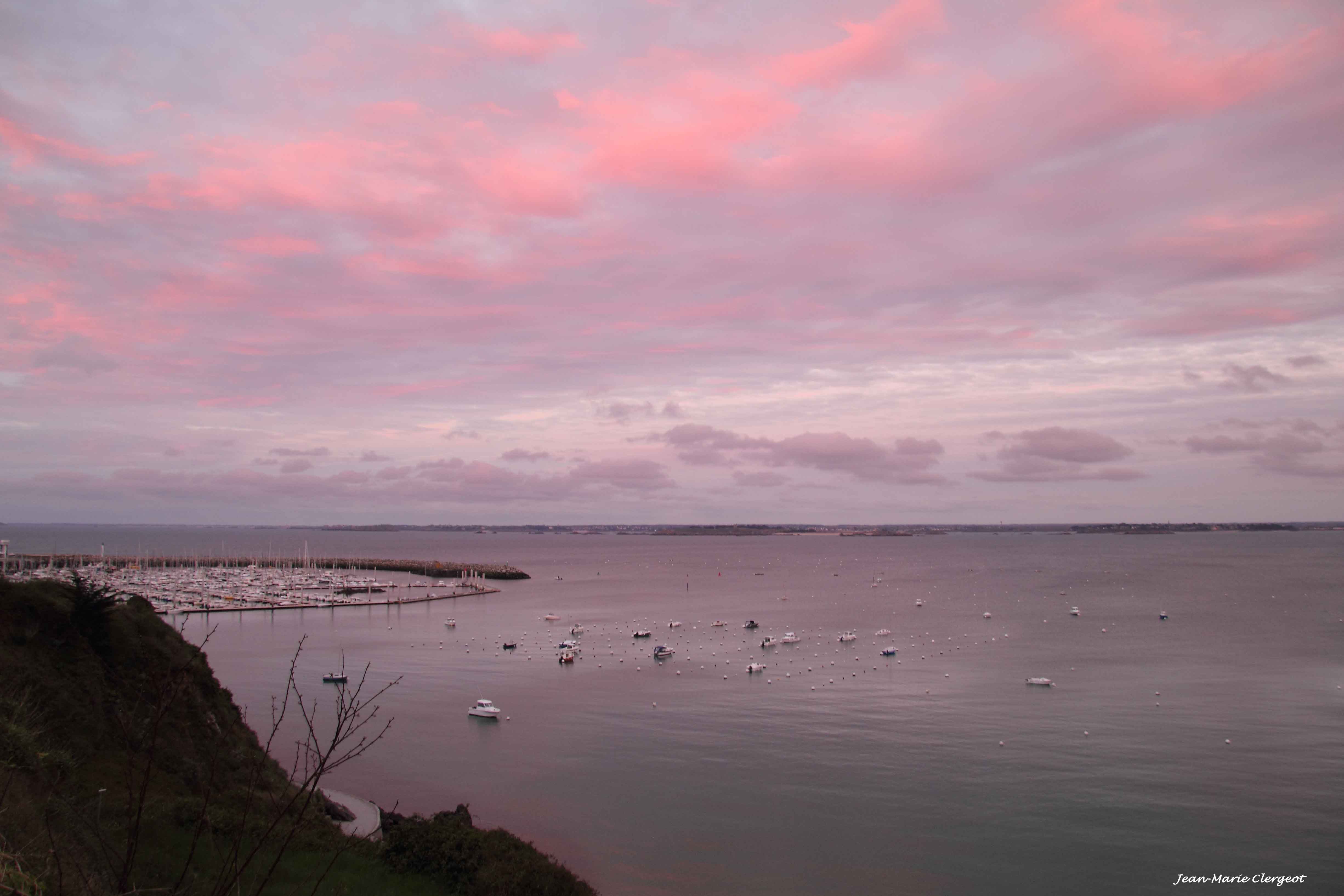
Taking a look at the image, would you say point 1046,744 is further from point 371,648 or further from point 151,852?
point 371,648

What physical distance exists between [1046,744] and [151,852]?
30989 millimetres

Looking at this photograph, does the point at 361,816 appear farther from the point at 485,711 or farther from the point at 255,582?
the point at 255,582

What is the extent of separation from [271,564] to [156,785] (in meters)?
125

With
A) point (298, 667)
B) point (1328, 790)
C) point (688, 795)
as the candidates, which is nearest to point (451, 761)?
point (688, 795)

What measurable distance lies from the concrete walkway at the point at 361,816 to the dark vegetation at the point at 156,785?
768mm

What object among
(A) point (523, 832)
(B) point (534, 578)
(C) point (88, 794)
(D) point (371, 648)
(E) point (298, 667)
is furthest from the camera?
(B) point (534, 578)

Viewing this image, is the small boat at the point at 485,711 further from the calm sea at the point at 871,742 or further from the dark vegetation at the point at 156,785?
the dark vegetation at the point at 156,785

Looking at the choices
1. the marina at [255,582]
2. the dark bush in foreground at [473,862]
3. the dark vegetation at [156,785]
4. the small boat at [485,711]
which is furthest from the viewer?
the marina at [255,582]

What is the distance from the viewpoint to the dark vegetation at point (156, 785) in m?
11.2

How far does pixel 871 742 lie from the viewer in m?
33.1

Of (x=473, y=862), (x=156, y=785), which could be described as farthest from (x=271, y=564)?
(x=473, y=862)

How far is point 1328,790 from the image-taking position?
27.1m

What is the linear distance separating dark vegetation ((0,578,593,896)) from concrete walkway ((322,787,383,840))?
0.77m
